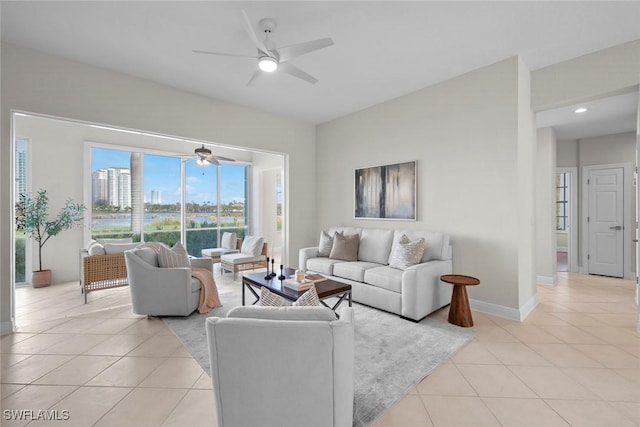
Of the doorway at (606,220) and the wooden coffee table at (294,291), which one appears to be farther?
the doorway at (606,220)

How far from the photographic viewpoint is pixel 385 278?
3451 millimetres

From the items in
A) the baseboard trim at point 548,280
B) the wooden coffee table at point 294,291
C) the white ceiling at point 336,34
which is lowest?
the baseboard trim at point 548,280

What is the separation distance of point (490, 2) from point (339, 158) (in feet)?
10.9

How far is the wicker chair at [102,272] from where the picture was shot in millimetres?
3840

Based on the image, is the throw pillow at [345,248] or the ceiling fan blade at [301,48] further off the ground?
the ceiling fan blade at [301,48]

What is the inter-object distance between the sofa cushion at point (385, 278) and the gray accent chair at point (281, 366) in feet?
6.84

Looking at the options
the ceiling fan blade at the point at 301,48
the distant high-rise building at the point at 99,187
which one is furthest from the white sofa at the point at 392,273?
the distant high-rise building at the point at 99,187

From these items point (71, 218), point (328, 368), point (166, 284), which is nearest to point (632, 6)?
point (328, 368)

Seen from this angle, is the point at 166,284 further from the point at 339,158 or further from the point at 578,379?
the point at 578,379

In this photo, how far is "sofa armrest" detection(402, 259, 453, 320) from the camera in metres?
3.12

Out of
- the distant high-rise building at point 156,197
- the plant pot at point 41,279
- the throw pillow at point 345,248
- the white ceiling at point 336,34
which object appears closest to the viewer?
the white ceiling at point 336,34

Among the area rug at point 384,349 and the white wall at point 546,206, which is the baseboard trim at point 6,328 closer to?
the area rug at point 384,349

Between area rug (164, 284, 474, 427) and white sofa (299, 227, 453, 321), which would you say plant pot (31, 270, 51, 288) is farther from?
white sofa (299, 227, 453, 321)

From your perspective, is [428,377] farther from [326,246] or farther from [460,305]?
[326,246]
